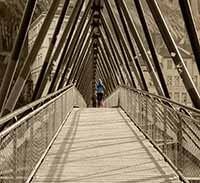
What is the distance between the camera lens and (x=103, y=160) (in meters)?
9.16

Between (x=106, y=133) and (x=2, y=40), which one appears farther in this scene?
(x=2, y=40)

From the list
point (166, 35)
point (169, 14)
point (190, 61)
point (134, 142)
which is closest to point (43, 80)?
point (166, 35)

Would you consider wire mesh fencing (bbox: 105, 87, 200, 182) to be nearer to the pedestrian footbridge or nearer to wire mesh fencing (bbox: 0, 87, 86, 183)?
the pedestrian footbridge

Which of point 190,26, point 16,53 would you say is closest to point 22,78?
point 16,53

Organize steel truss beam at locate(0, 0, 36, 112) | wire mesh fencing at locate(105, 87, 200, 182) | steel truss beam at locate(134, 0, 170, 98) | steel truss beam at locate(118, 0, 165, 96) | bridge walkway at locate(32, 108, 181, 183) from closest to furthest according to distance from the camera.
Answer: wire mesh fencing at locate(105, 87, 200, 182) < bridge walkway at locate(32, 108, 181, 183) < steel truss beam at locate(0, 0, 36, 112) < steel truss beam at locate(134, 0, 170, 98) < steel truss beam at locate(118, 0, 165, 96)

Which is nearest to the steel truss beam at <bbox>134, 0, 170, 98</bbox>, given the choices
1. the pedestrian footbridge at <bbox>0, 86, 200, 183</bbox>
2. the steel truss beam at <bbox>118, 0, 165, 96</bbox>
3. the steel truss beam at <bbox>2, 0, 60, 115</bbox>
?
the steel truss beam at <bbox>118, 0, 165, 96</bbox>

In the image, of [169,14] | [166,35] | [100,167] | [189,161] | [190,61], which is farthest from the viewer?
[169,14]

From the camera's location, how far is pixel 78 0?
27125mm

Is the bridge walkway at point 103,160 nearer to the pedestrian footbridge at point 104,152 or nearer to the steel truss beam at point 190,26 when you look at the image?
the pedestrian footbridge at point 104,152

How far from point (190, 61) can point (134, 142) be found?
16.3 m

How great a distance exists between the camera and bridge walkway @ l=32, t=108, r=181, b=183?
7.66 meters

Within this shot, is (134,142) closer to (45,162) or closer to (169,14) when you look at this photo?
(45,162)

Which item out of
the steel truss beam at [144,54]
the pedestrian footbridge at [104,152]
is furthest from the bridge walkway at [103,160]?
the steel truss beam at [144,54]

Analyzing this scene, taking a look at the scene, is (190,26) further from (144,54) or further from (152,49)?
(144,54)
